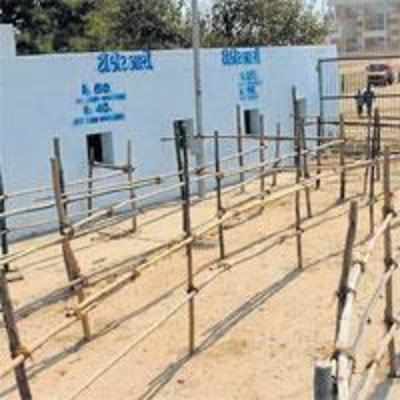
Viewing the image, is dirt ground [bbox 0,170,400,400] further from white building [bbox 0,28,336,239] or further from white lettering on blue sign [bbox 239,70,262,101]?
white lettering on blue sign [bbox 239,70,262,101]

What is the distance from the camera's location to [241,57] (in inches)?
576

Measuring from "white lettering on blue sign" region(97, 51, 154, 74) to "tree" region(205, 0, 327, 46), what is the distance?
37.4 feet

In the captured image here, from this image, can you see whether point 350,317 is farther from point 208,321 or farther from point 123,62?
point 123,62

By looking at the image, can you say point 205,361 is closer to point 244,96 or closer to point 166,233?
point 166,233

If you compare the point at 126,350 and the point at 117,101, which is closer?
the point at 126,350

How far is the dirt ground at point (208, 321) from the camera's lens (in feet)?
19.1

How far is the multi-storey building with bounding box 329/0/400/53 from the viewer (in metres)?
118

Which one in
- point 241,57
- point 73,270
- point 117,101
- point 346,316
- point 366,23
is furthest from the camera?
point 366,23

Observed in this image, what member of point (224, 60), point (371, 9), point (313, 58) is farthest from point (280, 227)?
point (371, 9)

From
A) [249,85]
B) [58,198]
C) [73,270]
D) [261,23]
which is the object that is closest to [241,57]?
[249,85]

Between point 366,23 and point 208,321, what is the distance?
118 m

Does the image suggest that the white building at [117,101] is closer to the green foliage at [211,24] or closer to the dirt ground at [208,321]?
the dirt ground at [208,321]

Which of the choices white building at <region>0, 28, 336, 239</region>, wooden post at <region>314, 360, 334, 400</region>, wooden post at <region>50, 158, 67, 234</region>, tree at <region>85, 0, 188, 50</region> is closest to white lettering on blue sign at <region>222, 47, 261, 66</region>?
white building at <region>0, 28, 336, 239</region>

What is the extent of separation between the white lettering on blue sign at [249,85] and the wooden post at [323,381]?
38.9 feet
